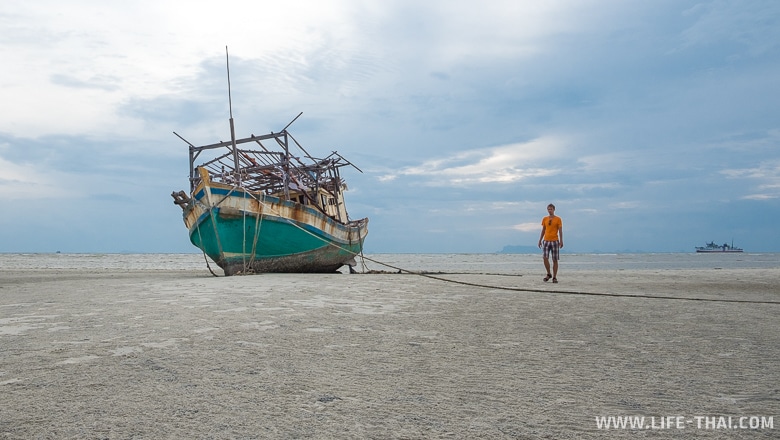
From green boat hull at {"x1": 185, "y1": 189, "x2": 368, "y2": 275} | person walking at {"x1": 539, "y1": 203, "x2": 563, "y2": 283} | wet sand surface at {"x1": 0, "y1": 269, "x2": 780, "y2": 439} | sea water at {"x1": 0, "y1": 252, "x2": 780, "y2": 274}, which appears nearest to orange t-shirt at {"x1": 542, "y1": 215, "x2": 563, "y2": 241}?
person walking at {"x1": 539, "y1": 203, "x2": 563, "y2": 283}

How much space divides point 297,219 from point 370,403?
13.0 metres

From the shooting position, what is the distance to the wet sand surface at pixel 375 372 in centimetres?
209

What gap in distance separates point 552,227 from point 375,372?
8635 millimetres

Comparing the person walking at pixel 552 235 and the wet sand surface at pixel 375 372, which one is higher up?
the person walking at pixel 552 235

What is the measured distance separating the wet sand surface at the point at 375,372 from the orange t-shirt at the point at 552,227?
5.22 metres

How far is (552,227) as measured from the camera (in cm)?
1066

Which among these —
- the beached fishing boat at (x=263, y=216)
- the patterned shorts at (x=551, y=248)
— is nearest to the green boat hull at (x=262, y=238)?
the beached fishing boat at (x=263, y=216)

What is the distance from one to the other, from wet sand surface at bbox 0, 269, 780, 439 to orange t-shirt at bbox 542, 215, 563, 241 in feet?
17.1

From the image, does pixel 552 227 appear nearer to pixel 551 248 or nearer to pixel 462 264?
pixel 551 248

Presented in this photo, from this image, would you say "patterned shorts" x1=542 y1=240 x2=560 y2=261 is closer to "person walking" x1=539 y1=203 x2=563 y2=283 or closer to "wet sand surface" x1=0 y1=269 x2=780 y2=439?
"person walking" x1=539 y1=203 x2=563 y2=283

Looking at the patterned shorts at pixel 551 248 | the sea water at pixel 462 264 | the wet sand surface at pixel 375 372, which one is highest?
the patterned shorts at pixel 551 248

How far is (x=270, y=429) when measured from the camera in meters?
2.03

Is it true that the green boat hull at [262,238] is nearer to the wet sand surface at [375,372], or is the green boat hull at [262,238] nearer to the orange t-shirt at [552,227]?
the orange t-shirt at [552,227]

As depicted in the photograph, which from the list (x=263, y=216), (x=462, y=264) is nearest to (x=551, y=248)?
(x=263, y=216)
